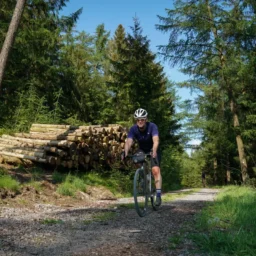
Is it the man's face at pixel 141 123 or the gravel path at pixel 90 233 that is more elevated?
the man's face at pixel 141 123

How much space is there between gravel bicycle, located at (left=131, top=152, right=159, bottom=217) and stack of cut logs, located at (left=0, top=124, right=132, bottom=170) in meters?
5.00

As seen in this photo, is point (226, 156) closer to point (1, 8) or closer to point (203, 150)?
point (203, 150)

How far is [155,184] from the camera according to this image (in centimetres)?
709

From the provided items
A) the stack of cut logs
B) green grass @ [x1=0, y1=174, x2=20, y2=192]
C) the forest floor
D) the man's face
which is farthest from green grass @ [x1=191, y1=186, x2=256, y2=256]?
the stack of cut logs

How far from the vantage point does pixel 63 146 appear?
1145cm

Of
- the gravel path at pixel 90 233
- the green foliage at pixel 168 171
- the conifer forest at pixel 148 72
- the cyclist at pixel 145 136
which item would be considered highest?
the conifer forest at pixel 148 72

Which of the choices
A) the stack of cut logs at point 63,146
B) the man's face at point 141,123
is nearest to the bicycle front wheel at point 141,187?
the man's face at point 141,123

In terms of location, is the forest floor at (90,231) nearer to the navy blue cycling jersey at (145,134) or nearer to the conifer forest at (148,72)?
the navy blue cycling jersey at (145,134)

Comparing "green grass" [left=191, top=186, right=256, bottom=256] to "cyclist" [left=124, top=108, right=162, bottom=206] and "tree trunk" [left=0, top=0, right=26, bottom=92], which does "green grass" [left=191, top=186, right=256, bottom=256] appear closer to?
"cyclist" [left=124, top=108, right=162, bottom=206]

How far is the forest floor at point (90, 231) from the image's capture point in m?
3.86

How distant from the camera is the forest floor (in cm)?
386

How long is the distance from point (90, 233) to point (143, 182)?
85.2 inches

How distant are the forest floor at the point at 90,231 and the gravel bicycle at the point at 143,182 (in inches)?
11.9

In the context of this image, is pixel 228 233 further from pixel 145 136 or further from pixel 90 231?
pixel 145 136
